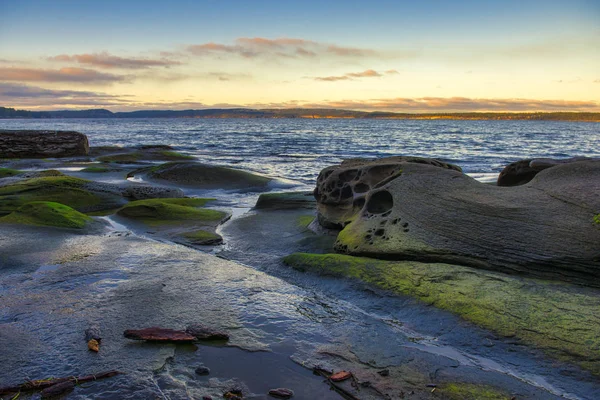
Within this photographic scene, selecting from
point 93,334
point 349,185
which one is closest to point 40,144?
point 349,185

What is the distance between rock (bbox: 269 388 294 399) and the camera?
12.8 feet

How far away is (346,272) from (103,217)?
753 centimetres

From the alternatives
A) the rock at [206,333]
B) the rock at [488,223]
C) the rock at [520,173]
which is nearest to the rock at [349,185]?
the rock at [488,223]

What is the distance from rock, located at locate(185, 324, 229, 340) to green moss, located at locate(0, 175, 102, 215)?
9058mm

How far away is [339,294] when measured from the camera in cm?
655

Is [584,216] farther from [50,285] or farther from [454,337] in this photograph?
[50,285]

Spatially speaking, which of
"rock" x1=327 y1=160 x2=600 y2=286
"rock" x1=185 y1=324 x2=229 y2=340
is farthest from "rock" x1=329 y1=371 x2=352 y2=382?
"rock" x1=327 y1=160 x2=600 y2=286

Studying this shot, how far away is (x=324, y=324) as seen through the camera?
5461 mm

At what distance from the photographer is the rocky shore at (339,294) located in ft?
14.0

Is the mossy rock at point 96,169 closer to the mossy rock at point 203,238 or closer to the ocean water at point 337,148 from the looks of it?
the ocean water at point 337,148

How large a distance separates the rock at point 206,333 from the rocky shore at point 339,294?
0.02 metres

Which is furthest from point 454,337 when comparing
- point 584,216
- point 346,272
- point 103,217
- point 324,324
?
point 103,217

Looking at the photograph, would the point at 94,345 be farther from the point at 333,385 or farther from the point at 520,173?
the point at 520,173

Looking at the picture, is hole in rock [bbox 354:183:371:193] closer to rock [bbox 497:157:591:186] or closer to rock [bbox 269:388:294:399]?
rock [bbox 497:157:591:186]
